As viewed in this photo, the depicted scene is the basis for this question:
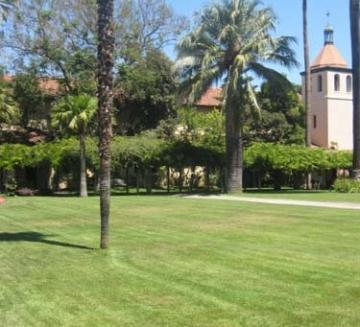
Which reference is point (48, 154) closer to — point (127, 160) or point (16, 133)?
point (127, 160)

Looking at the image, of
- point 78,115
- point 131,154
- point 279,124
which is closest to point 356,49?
point 131,154

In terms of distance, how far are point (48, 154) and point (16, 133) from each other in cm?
1084

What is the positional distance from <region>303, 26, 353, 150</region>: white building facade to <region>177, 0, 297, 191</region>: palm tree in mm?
36789

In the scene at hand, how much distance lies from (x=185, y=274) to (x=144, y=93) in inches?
1649

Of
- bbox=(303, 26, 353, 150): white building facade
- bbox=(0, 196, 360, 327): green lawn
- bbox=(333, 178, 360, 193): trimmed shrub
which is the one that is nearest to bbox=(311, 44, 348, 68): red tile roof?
bbox=(303, 26, 353, 150): white building facade

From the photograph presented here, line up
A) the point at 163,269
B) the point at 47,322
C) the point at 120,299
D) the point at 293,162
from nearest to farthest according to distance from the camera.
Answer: the point at 47,322, the point at 120,299, the point at 163,269, the point at 293,162

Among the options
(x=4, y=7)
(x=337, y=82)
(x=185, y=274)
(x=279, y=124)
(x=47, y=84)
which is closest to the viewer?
(x=185, y=274)

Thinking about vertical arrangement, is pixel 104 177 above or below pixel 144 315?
above

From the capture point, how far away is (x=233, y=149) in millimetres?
38438

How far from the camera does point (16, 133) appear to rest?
5212 cm

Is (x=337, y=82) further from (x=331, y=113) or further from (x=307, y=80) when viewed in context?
(x=307, y=80)

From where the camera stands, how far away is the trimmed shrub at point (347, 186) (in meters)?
39.4

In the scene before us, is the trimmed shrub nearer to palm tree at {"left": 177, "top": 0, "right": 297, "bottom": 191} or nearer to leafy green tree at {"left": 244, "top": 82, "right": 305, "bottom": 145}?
palm tree at {"left": 177, "top": 0, "right": 297, "bottom": 191}

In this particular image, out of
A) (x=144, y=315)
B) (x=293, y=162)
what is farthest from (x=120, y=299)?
(x=293, y=162)
